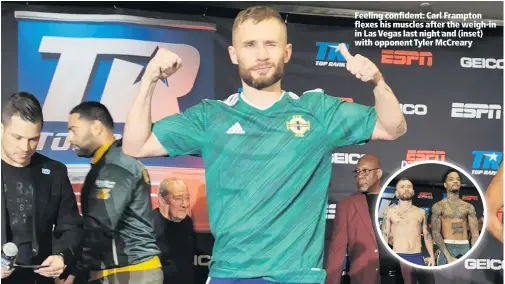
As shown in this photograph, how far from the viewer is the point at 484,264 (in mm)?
3641

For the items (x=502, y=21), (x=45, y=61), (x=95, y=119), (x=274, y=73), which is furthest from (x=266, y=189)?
(x=502, y=21)

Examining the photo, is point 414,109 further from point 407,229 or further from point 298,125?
point 298,125

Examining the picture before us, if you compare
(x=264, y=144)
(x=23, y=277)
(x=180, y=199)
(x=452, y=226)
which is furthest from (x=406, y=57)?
(x=23, y=277)

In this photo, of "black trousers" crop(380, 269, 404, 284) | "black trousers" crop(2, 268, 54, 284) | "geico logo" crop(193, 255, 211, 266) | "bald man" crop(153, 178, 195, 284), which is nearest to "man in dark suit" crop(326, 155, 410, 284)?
"black trousers" crop(380, 269, 404, 284)

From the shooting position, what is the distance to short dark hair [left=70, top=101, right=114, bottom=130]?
11.2 ft

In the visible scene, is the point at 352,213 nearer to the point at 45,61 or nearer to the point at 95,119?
the point at 95,119

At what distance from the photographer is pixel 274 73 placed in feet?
10.1

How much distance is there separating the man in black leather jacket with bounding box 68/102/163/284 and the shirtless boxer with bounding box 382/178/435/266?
1.20 meters

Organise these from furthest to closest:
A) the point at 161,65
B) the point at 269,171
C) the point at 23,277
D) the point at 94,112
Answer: the point at 94,112
the point at 23,277
the point at 269,171
the point at 161,65

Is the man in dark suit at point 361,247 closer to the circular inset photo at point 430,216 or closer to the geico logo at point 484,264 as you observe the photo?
the circular inset photo at point 430,216

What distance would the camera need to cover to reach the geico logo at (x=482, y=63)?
3.72m

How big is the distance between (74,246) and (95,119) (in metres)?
0.63

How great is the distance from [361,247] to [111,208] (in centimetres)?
128

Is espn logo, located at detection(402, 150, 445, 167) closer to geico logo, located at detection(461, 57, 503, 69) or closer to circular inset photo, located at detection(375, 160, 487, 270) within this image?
circular inset photo, located at detection(375, 160, 487, 270)
